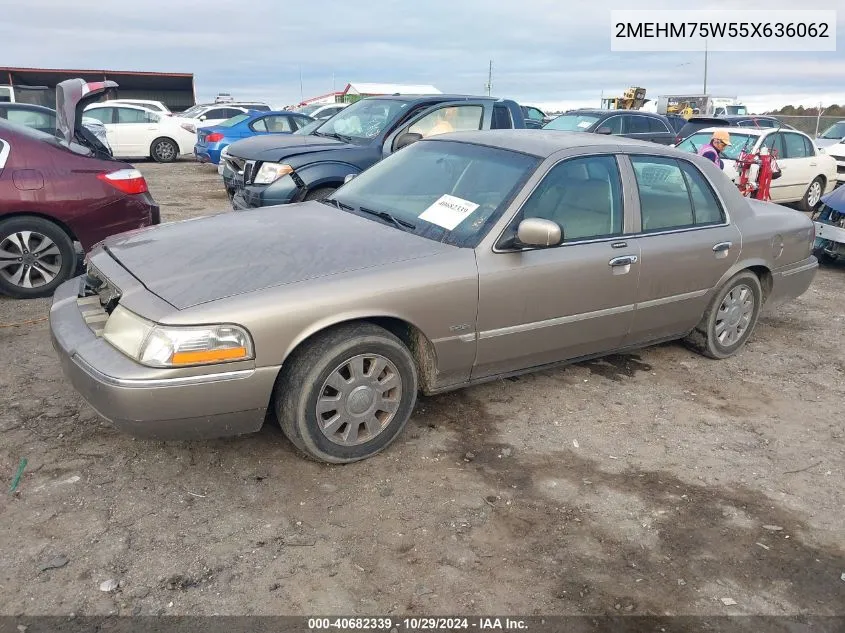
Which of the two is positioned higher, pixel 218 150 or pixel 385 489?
pixel 218 150

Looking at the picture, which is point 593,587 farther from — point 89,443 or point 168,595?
point 89,443

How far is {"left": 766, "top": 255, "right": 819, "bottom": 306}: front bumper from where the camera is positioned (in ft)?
17.2

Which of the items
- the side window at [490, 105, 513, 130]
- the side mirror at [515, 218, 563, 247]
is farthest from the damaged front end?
the side mirror at [515, 218, 563, 247]

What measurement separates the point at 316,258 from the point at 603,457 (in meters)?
1.84

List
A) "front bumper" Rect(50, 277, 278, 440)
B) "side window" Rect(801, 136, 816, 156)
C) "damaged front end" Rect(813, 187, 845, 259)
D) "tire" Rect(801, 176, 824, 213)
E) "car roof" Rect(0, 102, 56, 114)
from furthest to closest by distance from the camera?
"tire" Rect(801, 176, 824, 213)
"side window" Rect(801, 136, 816, 156)
"car roof" Rect(0, 102, 56, 114)
"damaged front end" Rect(813, 187, 845, 259)
"front bumper" Rect(50, 277, 278, 440)

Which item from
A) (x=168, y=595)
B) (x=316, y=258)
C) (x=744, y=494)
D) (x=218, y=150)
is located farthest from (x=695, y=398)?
(x=218, y=150)

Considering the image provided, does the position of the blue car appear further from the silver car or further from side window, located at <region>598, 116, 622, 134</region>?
the silver car

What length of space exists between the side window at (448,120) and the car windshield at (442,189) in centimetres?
344

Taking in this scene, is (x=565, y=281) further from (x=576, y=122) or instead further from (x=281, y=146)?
(x=576, y=122)

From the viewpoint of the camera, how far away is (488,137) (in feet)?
14.5

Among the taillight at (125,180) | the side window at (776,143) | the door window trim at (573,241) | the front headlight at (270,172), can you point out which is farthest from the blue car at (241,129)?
the door window trim at (573,241)

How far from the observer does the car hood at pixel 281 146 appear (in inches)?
296

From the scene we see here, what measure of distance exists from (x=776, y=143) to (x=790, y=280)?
7.61m

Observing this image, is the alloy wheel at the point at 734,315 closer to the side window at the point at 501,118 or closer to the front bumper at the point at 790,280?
the front bumper at the point at 790,280
